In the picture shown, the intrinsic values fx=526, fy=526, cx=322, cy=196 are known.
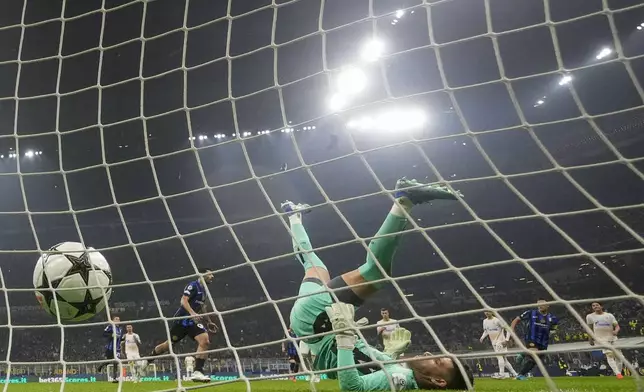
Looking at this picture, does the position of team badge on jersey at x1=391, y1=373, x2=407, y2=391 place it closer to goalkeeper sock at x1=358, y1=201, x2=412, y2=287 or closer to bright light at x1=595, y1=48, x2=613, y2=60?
goalkeeper sock at x1=358, y1=201, x2=412, y2=287

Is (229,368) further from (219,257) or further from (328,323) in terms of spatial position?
(328,323)

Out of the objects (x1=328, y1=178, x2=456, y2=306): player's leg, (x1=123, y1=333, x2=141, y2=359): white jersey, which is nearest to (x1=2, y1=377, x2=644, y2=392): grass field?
(x1=328, y1=178, x2=456, y2=306): player's leg

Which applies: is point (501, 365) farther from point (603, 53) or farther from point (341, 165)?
point (341, 165)

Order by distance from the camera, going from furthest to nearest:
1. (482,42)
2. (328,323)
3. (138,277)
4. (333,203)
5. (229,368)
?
(138,277) → (229,368) → (482,42) → (328,323) → (333,203)

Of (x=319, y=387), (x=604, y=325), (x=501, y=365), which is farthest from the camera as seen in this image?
(x=501, y=365)

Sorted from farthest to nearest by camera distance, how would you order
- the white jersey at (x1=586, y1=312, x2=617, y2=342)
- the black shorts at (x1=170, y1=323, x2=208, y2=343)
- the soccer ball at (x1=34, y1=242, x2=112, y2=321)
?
1. the white jersey at (x1=586, y1=312, x2=617, y2=342)
2. the black shorts at (x1=170, y1=323, x2=208, y2=343)
3. the soccer ball at (x1=34, y1=242, x2=112, y2=321)

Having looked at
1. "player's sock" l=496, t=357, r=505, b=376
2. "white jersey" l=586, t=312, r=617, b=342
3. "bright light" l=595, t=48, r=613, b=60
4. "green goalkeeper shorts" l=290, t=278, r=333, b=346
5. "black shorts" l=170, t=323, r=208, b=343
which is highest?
"bright light" l=595, t=48, r=613, b=60

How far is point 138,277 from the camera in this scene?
43.9 ft

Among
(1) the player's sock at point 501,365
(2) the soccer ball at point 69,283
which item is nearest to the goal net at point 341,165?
(1) the player's sock at point 501,365

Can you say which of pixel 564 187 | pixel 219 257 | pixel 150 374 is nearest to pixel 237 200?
pixel 219 257

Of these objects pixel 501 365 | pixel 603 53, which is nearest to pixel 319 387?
pixel 501 365

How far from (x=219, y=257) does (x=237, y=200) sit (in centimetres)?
155

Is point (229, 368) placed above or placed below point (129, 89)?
below

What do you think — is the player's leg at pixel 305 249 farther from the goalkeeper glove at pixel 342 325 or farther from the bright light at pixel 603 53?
the bright light at pixel 603 53
